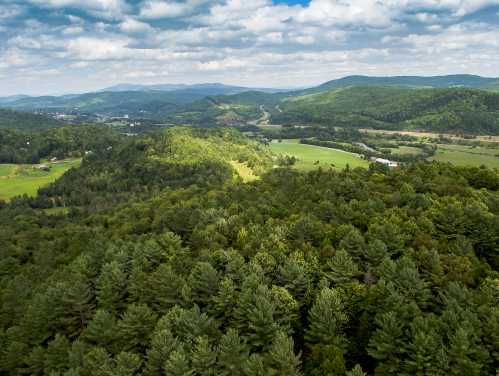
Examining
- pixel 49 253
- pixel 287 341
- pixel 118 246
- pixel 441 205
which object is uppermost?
→ pixel 441 205

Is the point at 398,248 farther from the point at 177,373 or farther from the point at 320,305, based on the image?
the point at 177,373

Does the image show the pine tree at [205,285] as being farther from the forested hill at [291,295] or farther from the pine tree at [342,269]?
the pine tree at [342,269]

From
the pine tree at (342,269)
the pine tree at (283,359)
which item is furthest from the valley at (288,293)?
the pine tree at (342,269)

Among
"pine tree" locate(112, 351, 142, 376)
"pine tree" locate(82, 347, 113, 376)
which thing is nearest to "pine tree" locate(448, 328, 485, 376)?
"pine tree" locate(112, 351, 142, 376)

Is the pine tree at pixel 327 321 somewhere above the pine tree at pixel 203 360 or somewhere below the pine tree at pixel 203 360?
above

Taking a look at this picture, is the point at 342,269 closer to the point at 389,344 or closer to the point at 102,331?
the point at 389,344

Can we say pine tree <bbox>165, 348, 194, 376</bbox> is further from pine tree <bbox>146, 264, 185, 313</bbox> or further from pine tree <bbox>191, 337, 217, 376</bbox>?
pine tree <bbox>146, 264, 185, 313</bbox>


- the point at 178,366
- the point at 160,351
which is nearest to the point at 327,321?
the point at 178,366

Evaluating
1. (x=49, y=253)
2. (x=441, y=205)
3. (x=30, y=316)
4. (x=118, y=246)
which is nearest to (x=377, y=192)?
(x=441, y=205)
